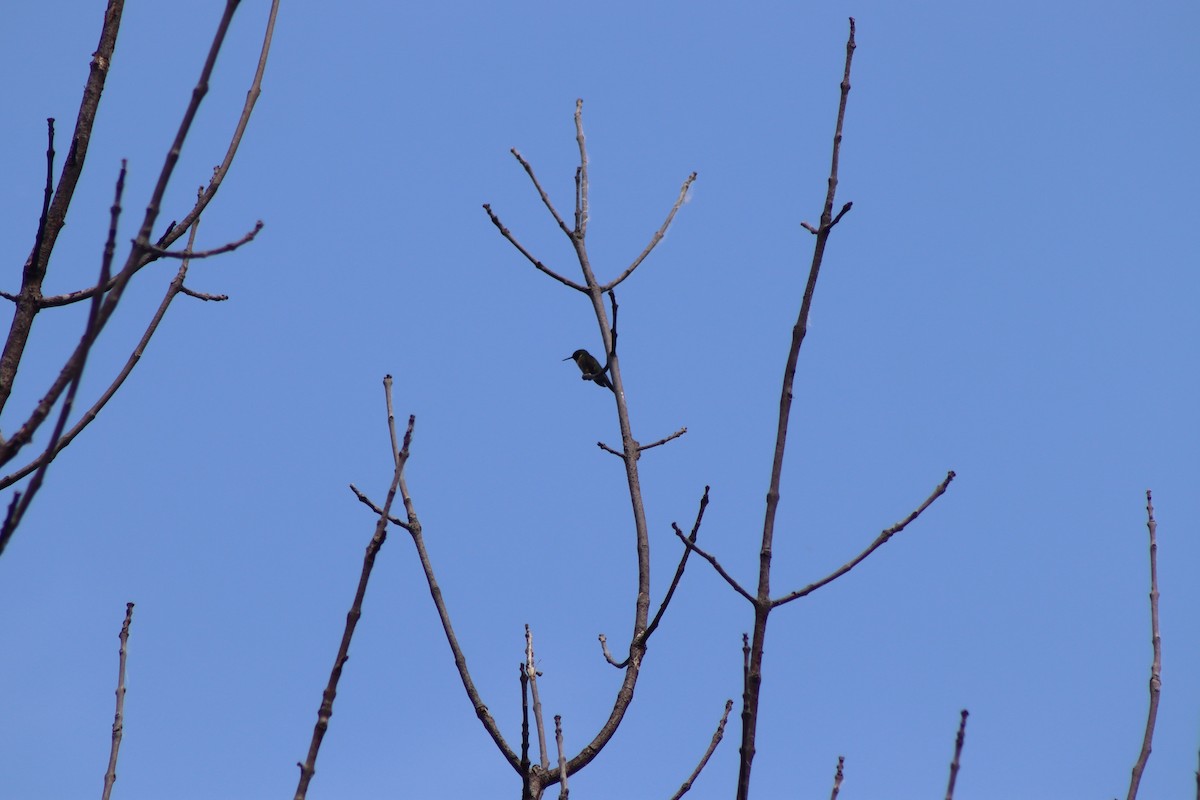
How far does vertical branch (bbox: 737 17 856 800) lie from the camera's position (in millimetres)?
2141

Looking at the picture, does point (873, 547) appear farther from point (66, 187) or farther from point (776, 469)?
point (66, 187)

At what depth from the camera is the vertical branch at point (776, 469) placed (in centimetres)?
214

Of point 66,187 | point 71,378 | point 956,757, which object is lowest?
point 956,757

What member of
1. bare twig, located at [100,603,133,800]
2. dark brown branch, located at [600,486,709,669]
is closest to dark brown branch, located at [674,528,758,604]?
dark brown branch, located at [600,486,709,669]

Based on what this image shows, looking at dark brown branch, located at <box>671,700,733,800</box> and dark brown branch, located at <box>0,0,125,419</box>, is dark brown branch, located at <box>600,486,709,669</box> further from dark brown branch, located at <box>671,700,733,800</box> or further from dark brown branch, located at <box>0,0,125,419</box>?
dark brown branch, located at <box>0,0,125,419</box>

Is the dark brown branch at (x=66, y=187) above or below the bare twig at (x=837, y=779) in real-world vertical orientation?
above

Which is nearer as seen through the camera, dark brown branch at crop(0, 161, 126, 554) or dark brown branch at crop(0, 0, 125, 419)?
dark brown branch at crop(0, 161, 126, 554)

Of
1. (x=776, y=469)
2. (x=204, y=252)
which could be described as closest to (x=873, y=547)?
(x=776, y=469)

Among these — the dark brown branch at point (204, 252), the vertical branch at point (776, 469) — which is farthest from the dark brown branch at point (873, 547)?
the dark brown branch at point (204, 252)

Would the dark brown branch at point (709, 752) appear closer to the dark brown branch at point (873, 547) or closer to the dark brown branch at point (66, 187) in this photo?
the dark brown branch at point (873, 547)

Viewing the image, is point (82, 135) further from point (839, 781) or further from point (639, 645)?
point (839, 781)

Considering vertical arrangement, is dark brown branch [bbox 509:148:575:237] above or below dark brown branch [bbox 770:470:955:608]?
above

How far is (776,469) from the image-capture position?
7.74 ft

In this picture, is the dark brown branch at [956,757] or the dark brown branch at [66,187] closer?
the dark brown branch at [956,757]
